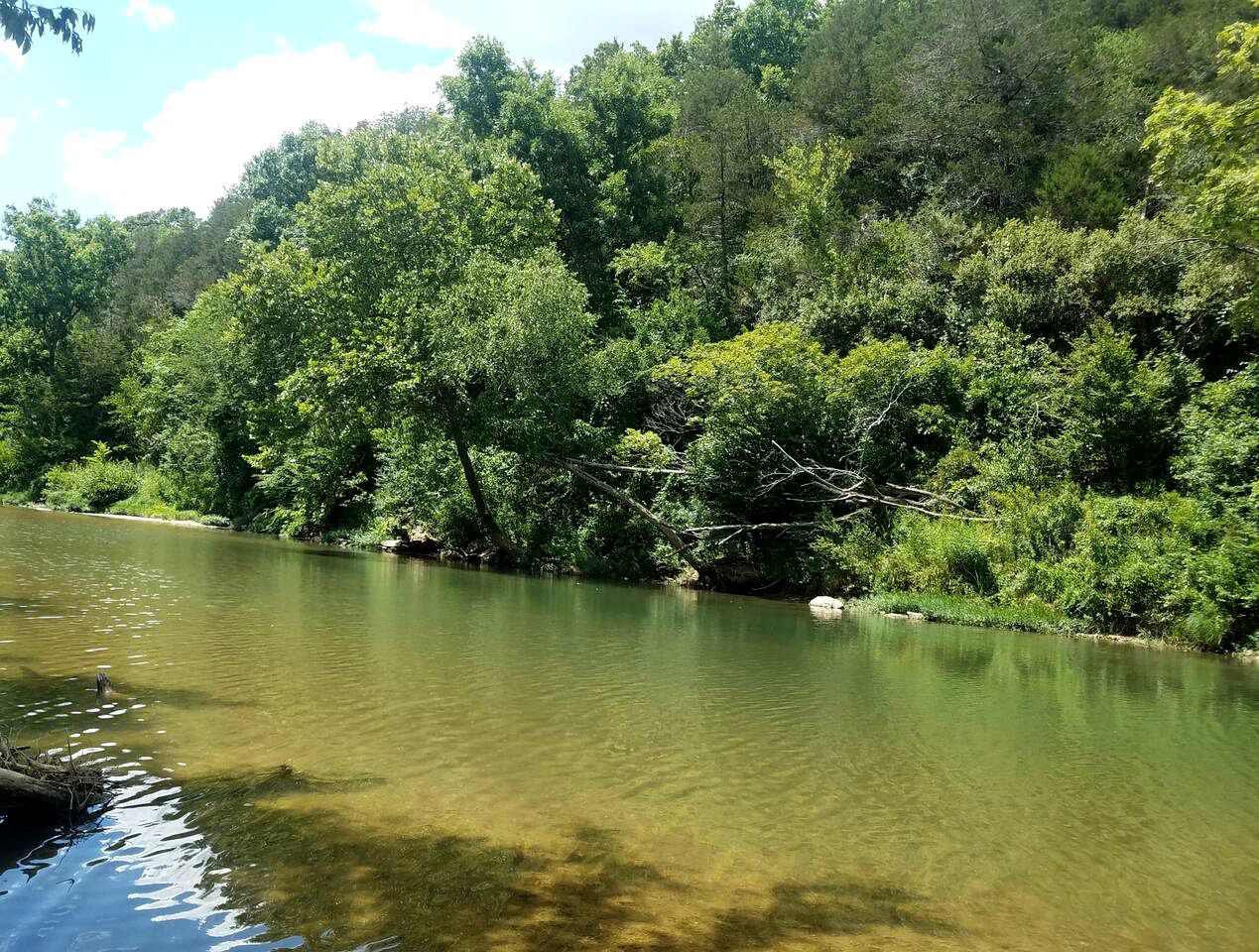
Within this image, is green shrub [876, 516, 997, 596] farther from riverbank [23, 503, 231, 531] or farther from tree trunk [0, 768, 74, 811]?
riverbank [23, 503, 231, 531]

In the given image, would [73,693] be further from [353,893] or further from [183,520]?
[183,520]

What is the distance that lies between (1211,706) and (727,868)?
10.2 m

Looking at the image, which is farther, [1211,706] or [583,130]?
[583,130]

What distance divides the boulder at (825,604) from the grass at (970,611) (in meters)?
0.37

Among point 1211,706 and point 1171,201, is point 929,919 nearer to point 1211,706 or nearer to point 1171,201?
point 1211,706

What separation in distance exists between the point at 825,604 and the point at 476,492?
14.8m

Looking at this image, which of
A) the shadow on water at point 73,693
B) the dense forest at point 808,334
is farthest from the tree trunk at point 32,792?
the dense forest at point 808,334

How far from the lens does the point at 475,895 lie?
16.4ft

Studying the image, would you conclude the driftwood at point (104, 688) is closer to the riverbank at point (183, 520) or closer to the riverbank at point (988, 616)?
the riverbank at point (988, 616)

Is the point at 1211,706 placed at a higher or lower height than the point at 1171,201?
lower

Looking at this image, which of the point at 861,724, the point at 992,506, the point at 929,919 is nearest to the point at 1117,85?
the point at 992,506

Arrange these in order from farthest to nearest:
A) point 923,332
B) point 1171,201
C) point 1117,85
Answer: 1. point 1117,85
2. point 923,332
3. point 1171,201

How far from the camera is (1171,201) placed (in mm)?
27797

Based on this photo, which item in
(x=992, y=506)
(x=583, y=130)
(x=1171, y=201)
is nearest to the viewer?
(x=992, y=506)
